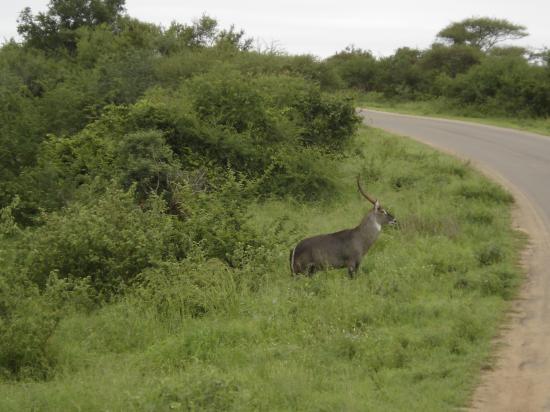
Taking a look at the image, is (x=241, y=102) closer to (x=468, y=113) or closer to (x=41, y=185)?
(x=41, y=185)

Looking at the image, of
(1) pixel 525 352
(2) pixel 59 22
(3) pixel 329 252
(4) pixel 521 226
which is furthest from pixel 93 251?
(2) pixel 59 22

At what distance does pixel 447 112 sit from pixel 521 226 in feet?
60.7

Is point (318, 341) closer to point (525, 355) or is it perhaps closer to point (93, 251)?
point (525, 355)

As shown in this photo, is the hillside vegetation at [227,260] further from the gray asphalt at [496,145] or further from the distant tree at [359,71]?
the distant tree at [359,71]

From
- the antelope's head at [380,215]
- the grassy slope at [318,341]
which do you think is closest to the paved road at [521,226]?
the grassy slope at [318,341]

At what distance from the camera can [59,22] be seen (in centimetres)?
Result: 2934

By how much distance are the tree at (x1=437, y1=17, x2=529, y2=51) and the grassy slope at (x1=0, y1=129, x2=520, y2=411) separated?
3489 centimetres

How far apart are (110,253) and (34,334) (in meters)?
2.43

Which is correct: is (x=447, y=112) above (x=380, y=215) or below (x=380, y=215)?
above

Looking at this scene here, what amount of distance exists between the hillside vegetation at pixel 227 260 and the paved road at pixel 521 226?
0.26m

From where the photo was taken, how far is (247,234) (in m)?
10.0

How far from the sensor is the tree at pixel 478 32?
145ft

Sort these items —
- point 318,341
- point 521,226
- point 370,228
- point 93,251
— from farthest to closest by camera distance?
point 521,226 < point 370,228 < point 93,251 < point 318,341

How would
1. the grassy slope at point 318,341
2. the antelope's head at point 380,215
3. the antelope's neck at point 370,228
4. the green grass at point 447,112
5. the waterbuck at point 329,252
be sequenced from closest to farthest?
the grassy slope at point 318,341, the waterbuck at point 329,252, the antelope's neck at point 370,228, the antelope's head at point 380,215, the green grass at point 447,112
